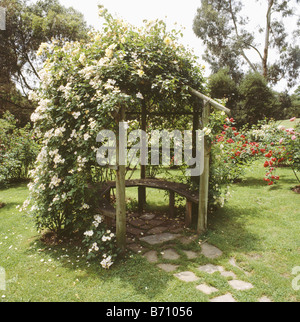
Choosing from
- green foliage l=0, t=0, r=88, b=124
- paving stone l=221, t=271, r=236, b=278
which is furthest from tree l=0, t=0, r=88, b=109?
paving stone l=221, t=271, r=236, b=278

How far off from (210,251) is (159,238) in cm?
83

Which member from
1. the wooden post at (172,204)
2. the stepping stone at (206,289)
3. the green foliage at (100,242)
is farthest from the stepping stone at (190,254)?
the wooden post at (172,204)

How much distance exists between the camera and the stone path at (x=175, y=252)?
8.63ft

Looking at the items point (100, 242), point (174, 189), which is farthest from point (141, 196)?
point (100, 242)

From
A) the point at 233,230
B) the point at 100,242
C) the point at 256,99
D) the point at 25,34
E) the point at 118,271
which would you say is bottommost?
the point at 118,271

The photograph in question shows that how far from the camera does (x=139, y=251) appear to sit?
3402 mm

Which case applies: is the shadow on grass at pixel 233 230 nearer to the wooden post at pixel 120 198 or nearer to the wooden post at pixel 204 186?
the wooden post at pixel 204 186

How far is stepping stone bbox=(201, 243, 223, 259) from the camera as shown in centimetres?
328

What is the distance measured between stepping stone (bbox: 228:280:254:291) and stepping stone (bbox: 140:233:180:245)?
127cm

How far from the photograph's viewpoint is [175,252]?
3.42 meters

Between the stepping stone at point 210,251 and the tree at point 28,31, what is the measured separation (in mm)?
15677

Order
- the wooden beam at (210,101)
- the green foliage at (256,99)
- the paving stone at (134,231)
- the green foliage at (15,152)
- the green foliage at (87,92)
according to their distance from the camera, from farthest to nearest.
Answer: the green foliage at (256,99)
the green foliage at (15,152)
the paving stone at (134,231)
the wooden beam at (210,101)
the green foliage at (87,92)

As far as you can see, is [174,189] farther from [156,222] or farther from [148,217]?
[148,217]

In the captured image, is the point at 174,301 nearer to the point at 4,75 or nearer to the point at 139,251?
the point at 139,251
